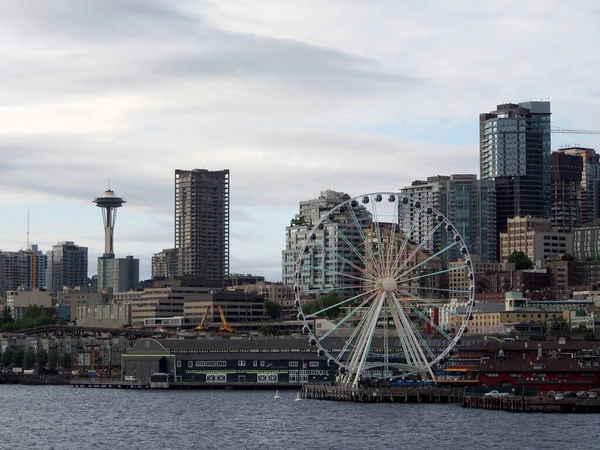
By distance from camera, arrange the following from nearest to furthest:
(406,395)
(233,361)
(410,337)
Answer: (406,395), (410,337), (233,361)

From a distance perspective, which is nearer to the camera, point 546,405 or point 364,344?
point 546,405

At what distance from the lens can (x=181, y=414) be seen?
133 meters

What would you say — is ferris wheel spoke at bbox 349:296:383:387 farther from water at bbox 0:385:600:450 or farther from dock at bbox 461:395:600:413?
dock at bbox 461:395:600:413

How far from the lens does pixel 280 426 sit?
117 metres

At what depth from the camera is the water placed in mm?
103688

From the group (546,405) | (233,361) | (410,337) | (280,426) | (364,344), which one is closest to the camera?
(280,426)

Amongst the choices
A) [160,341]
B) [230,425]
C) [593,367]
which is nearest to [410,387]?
[593,367]

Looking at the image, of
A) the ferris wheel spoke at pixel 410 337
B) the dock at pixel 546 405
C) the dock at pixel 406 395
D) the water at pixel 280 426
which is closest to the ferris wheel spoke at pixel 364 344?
the ferris wheel spoke at pixel 410 337

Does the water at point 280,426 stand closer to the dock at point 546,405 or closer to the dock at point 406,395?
the dock at point 546,405

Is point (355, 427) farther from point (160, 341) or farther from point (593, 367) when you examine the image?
point (160, 341)

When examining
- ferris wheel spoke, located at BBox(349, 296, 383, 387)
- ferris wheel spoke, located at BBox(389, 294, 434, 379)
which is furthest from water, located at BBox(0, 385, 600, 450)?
ferris wheel spoke, located at BBox(389, 294, 434, 379)

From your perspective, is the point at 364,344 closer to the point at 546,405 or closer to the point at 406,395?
the point at 406,395

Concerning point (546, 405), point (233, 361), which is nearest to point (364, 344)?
point (546, 405)

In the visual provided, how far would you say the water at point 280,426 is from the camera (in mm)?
103688
